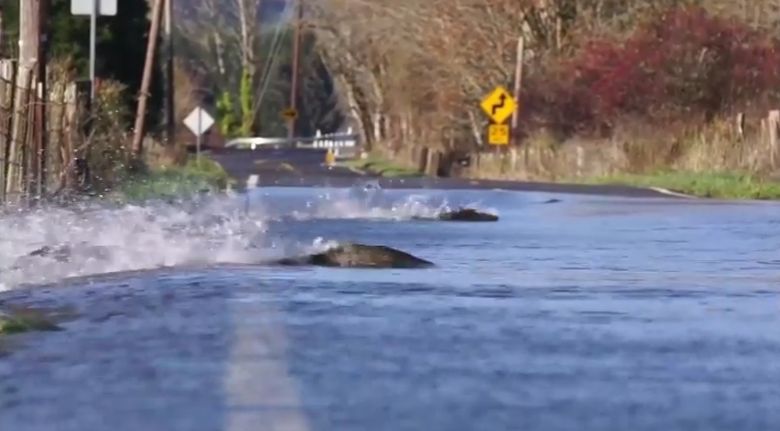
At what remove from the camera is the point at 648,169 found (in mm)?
43219

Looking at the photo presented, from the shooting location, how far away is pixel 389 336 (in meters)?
9.14

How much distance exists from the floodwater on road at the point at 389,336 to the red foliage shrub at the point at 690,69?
103 feet

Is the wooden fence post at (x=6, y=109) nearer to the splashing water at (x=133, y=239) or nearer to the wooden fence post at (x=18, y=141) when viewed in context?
the wooden fence post at (x=18, y=141)

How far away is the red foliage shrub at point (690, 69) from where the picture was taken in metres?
48.6

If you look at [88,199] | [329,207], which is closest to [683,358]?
[88,199]

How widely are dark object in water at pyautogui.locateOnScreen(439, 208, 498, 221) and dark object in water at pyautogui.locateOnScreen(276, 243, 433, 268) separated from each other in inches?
312

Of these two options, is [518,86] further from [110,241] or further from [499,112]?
[110,241]

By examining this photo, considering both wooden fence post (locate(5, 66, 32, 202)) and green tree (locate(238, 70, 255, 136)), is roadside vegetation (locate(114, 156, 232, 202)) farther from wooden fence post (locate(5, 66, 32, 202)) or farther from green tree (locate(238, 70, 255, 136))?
green tree (locate(238, 70, 255, 136))

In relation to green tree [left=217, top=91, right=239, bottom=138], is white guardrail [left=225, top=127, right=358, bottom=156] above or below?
below

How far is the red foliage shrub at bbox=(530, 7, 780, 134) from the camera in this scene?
4862 cm

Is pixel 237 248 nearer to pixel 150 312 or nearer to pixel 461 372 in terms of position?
pixel 150 312

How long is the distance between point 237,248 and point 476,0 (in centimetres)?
4038

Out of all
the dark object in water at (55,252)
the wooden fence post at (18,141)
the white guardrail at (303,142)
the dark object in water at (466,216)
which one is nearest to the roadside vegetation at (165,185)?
the wooden fence post at (18,141)

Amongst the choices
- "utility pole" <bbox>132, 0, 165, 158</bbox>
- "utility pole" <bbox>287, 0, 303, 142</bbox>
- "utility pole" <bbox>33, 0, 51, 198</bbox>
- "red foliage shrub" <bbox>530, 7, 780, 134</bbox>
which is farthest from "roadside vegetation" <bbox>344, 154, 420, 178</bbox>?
"utility pole" <bbox>33, 0, 51, 198</bbox>
